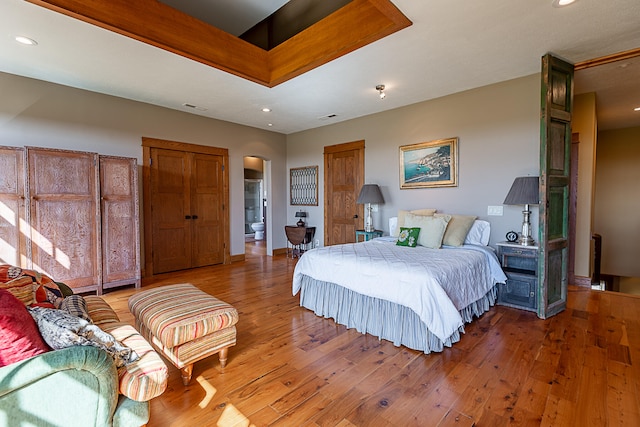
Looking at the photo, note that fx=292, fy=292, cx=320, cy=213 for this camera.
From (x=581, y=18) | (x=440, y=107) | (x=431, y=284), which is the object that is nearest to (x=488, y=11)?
(x=581, y=18)

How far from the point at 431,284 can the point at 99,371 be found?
2.05 m

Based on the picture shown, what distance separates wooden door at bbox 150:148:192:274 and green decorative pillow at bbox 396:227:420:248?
144 inches

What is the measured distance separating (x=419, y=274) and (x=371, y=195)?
251 centimetres

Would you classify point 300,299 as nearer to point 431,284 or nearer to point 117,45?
point 431,284

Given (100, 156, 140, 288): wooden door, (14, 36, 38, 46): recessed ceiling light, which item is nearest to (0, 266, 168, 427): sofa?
(14, 36, 38, 46): recessed ceiling light

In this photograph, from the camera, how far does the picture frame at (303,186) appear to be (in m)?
6.11

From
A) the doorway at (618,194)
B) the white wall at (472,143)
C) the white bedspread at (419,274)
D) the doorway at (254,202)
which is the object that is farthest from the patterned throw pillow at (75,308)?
the doorway at (254,202)

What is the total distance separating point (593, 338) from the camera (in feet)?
8.26

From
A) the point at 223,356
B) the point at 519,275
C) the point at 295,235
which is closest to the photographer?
the point at 223,356

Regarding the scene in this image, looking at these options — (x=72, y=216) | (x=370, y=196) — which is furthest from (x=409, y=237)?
(x=72, y=216)

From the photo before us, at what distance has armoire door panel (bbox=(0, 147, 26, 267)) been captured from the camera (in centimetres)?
322

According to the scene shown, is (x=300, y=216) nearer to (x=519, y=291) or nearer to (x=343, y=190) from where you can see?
(x=343, y=190)

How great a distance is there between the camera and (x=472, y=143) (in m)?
3.94

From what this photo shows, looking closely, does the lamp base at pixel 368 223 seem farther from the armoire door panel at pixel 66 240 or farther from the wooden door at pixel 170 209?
the armoire door panel at pixel 66 240
